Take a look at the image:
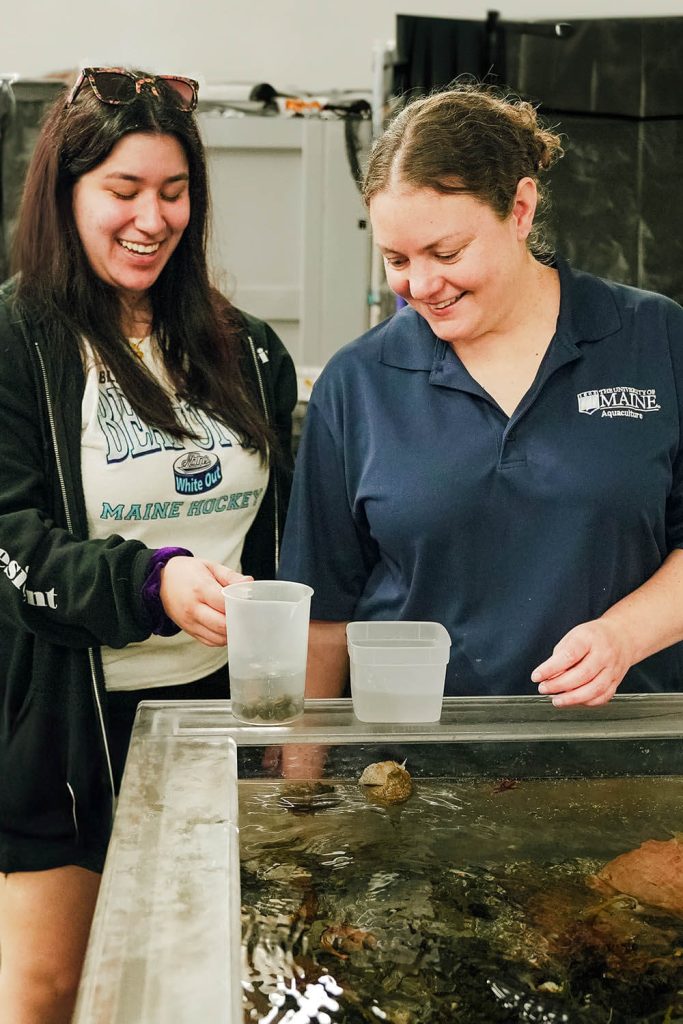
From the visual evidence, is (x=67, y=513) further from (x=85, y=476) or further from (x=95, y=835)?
(x=95, y=835)

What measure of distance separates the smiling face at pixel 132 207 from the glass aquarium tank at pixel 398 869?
2.49 ft

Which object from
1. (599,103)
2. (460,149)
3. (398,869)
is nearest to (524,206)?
(460,149)

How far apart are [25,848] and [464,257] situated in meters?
1.16

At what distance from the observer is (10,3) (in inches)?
183

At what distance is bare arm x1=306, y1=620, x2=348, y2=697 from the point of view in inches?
72.6

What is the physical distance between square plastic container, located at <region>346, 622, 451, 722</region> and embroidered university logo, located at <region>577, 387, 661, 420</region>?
1.41 ft

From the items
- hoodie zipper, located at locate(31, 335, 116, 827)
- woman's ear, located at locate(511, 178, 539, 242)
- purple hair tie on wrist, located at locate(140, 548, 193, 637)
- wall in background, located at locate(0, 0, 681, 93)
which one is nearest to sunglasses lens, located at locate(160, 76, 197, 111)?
hoodie zipper, located at locate(31, 335, 116, 827)

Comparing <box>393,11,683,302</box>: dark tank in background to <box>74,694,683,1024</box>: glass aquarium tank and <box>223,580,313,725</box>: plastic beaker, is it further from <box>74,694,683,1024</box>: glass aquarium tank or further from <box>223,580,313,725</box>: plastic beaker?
<box>223,580,313,725</box>: plastic beaker

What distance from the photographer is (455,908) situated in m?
1.27

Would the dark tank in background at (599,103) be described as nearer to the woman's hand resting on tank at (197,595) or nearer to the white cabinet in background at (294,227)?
the white cabinet in background at (294,227)

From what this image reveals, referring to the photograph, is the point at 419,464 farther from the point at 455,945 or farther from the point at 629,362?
the point at 455,945

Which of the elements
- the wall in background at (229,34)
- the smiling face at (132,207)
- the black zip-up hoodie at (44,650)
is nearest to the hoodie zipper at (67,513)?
the black zip-up hoodie at (44,650)

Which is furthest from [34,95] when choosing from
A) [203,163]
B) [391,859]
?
[391,859]

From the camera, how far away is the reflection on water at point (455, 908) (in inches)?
44.1
